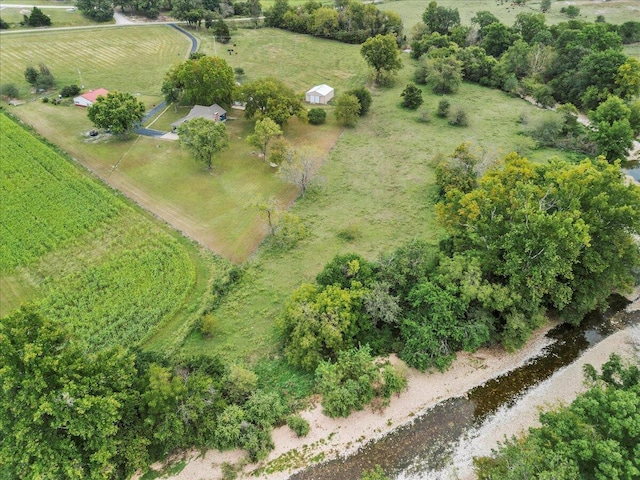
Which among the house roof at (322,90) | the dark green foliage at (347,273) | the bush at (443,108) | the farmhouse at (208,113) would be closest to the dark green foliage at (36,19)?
the farmhouse at (208,113)

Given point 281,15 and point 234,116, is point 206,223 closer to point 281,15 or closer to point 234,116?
point 234,116

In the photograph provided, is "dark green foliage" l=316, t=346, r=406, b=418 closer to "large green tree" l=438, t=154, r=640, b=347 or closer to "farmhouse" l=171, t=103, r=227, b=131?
"large green tree" l=438, t=154, r=640, b=347

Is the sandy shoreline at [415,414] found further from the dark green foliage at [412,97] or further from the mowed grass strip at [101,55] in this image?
the mowed grass strip at [101,55]

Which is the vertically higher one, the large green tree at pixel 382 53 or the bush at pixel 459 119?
the large green tree at pixel 382 53

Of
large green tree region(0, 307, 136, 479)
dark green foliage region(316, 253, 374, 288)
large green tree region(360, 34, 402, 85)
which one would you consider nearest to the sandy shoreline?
large green tree region(0, 307, 136, 479)

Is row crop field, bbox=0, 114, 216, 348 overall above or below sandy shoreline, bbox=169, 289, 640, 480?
→ above

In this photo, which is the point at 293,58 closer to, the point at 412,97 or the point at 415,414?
the point at 412,97
